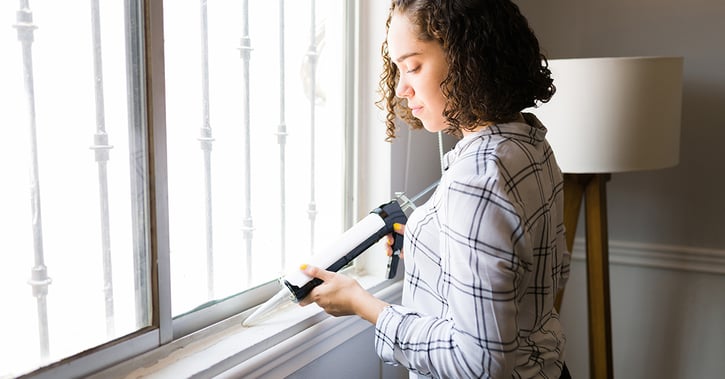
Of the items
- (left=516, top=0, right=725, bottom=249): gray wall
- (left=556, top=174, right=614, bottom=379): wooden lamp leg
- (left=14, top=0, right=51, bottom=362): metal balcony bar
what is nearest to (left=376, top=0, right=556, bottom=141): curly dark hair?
(left=14, top=0, right=51, bottom=362): metal balcony bar

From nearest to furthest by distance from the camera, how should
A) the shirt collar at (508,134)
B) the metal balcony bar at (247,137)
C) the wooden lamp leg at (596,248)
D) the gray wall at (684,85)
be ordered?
1. the shirt collar at (508,134)
2. the metal balcony bar at (247,137)
3. the wooden lamp leg at (596,248)
4. the gray wall at (684,85)

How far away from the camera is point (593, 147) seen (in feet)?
5.47

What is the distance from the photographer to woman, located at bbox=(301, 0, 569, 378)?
2.94 feet

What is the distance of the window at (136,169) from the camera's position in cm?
95

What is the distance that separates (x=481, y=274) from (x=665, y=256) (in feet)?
4.89

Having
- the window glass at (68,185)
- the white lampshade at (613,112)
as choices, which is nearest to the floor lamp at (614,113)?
A: the white lampshade at (613,112)

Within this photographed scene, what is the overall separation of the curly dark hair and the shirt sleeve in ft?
0.51

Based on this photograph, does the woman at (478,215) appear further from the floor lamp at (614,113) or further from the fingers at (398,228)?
the floor lamp at (614,113)

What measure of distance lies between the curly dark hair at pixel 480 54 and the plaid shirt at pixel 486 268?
0.14ft

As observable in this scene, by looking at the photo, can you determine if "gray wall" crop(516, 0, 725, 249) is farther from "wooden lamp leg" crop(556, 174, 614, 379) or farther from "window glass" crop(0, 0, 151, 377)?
"window glass" crop(0, 0, 151, 377)

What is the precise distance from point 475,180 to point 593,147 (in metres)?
0.87

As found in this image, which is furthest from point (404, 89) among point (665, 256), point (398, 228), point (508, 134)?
point (665, 256)

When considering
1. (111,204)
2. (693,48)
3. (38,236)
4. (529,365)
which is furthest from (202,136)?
(693,48)

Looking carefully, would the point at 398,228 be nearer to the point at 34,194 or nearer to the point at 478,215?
the point at 478,215
